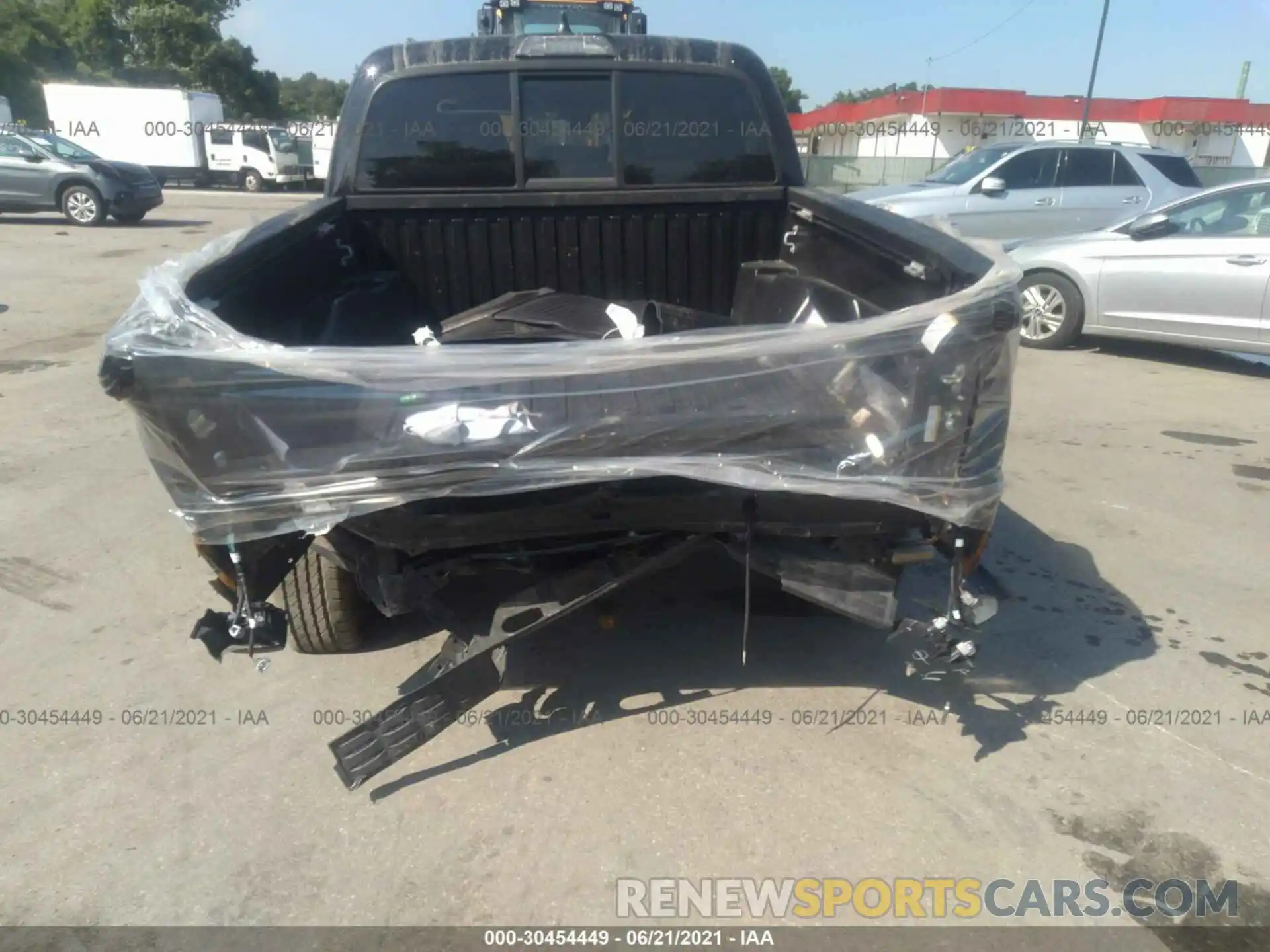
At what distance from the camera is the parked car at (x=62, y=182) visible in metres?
17.5

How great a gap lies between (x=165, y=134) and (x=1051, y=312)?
1135 inches

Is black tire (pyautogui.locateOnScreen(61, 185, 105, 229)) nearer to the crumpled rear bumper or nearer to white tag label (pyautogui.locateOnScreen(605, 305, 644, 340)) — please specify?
white tag label (pyautogui.locateOnScreen(605, 305, 644, 340))

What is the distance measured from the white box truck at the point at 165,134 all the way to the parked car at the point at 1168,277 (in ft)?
88.2

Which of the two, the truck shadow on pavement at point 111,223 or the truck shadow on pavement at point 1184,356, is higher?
the truck shadow on pavement at point 1184,356

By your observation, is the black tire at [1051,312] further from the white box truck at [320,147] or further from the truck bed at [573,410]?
the white box truck at [320,147]

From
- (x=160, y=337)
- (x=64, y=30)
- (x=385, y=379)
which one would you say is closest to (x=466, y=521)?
(x=385, y=379)

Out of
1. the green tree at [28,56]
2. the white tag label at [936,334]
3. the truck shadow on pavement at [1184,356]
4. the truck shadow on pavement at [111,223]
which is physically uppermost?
the green tree at [28,56]

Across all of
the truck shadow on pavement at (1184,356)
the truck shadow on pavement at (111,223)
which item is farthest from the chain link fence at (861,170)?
the truck shadow on pavement at (1184,356)

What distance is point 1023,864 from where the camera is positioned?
2.53m

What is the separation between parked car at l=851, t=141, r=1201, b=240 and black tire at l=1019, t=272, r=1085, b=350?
2780mm

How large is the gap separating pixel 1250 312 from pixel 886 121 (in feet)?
116

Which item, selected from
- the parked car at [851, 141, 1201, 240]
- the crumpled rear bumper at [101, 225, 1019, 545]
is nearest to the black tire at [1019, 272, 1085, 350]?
the parked car at [851, 141, 1201, 240]

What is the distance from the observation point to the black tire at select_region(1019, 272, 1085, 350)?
325 inches

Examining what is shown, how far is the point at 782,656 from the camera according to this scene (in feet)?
11.5
